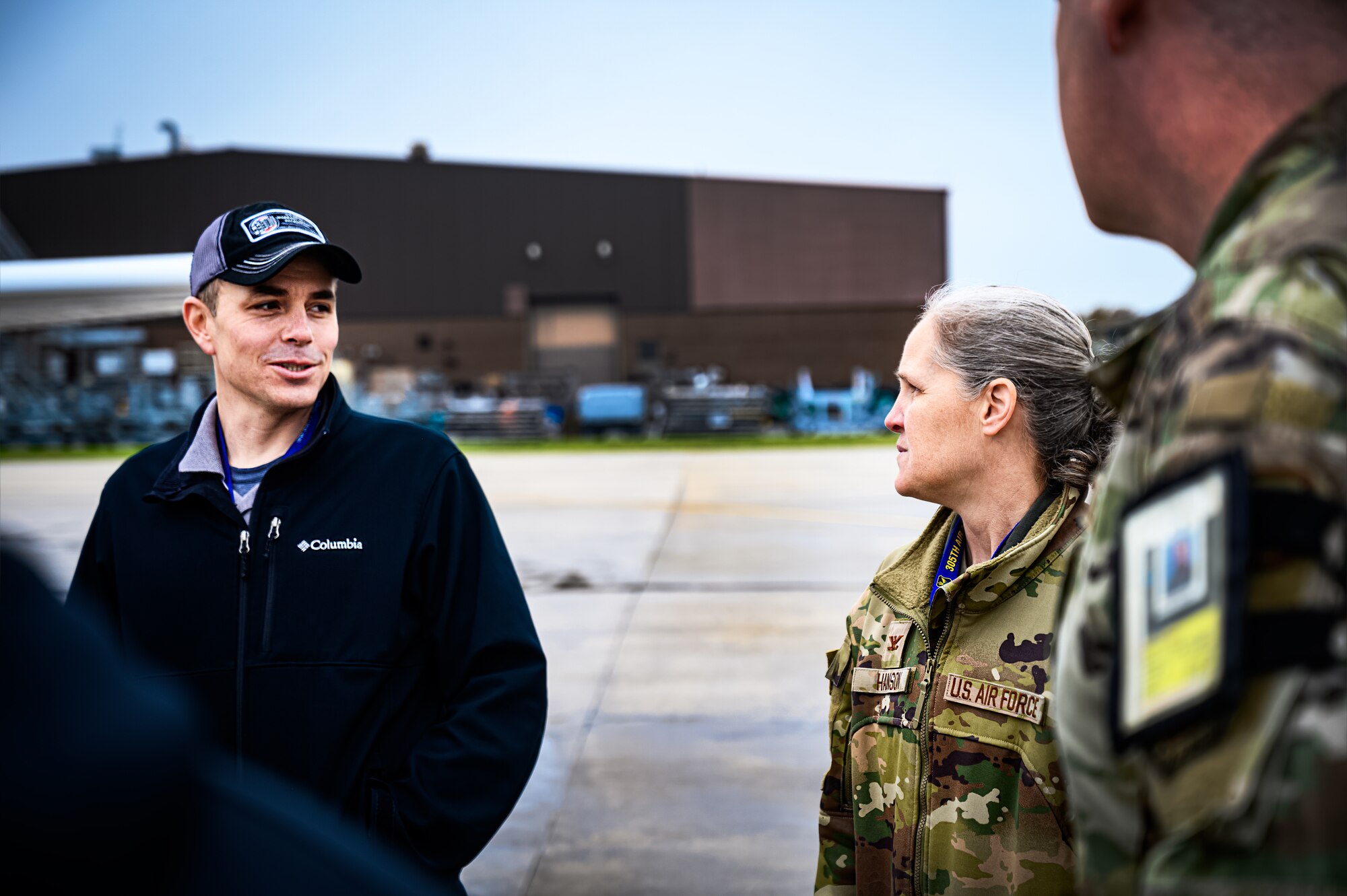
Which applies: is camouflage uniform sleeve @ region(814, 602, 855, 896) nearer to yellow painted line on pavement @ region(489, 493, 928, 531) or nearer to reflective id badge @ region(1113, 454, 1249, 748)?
reflective id badge @ region(1113, 454, 1249, 748)

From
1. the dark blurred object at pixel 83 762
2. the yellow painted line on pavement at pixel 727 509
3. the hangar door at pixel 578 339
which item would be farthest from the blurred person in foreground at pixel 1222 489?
the hangar door at pixel 578 339

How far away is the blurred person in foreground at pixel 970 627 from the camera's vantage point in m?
1.85

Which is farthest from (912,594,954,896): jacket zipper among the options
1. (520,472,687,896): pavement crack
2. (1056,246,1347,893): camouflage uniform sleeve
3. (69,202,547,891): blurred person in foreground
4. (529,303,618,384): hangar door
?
(529,303,618,384): hangar door

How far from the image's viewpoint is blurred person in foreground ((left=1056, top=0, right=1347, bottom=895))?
692mm

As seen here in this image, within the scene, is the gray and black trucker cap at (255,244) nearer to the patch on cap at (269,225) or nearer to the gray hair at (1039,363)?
the patch on cap at (269,225)

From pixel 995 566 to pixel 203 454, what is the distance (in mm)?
1610

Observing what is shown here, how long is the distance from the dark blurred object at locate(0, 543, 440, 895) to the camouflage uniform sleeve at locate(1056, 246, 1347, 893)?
640 millimetres

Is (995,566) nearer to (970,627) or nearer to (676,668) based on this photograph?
(970,627)

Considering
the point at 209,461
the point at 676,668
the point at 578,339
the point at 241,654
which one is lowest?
the point at 676,668

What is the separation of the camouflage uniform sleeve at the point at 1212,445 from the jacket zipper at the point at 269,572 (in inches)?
65.0

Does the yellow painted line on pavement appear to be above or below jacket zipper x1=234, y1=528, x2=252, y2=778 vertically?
below

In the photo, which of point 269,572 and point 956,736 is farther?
point 269,572

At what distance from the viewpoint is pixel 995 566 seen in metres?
1.91

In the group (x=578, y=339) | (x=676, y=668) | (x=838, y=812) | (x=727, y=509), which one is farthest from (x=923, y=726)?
(x=578, y=339)
